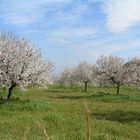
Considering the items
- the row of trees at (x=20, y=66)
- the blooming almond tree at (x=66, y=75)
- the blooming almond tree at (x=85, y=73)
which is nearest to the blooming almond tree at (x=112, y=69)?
the blooming almond tree at (x=85, y=73)

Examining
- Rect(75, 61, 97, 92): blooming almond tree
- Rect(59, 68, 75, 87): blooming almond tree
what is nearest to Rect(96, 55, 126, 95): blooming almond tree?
Rect(75, 61, 97, 92): blooming almond tree

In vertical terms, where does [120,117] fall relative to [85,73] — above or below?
below

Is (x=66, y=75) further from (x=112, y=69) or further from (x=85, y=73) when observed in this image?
(x=112, y=69)

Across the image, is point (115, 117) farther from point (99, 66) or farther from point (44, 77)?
point (99, 66)

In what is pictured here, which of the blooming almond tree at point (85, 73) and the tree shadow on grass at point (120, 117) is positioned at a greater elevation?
the blooming almond tree at point (85, 73)

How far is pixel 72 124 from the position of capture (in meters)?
18.3

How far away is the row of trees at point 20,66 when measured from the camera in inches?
1176

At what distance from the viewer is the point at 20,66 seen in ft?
100

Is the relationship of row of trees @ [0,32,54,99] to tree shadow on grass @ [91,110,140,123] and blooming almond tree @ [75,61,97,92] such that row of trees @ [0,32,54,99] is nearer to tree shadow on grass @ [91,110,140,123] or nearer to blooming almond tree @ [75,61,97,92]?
tree shadow on grass @ [91,110,140,123]

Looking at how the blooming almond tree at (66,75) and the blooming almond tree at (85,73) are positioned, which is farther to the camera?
the blooming almond tree at (66,75)

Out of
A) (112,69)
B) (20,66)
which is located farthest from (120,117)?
(112,69)

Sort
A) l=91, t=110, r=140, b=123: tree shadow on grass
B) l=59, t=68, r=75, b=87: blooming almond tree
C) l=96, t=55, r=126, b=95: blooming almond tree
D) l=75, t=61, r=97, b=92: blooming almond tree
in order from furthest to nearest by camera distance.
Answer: l=59, t=68, r=75, b=87: blooming almond tree → l=75, t=61, r=97, b=92: blooming almond tree → l=96, t=55, r=126, b=95: blooming almond tree → l=91, t=110, r=140, b=123: tree shadow on grass

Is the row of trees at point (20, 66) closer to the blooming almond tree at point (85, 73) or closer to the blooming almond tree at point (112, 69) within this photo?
the blooming almond tree at point (112, 69)

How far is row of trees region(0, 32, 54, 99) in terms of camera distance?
29.9 m
